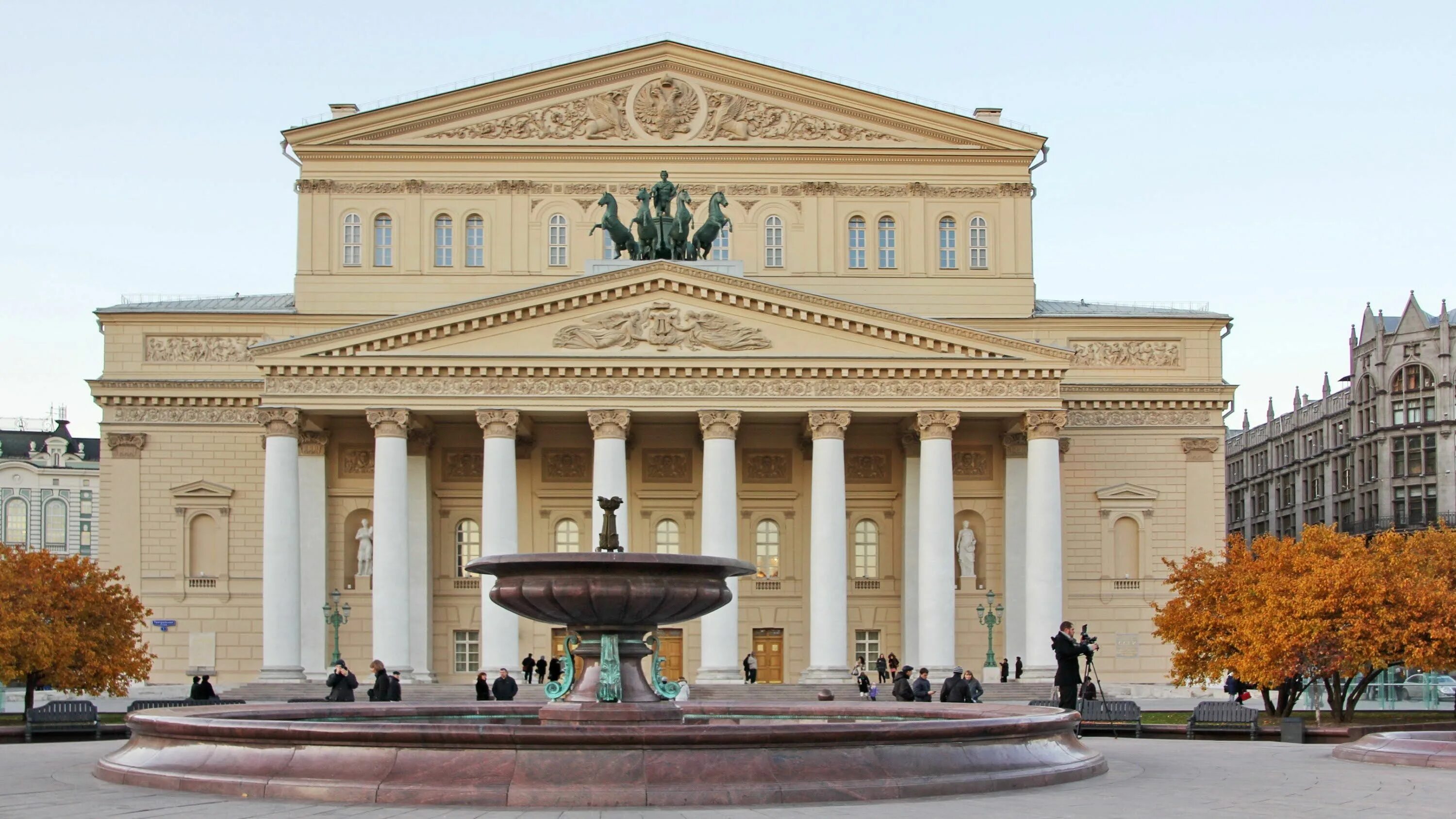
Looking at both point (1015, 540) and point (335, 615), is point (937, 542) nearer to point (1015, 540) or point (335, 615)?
point (1015, 540)

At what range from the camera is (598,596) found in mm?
20141

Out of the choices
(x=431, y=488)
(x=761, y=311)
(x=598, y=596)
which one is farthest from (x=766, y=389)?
(x=598, y=596)

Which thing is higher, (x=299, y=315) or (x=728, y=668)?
(x=299, y=315)

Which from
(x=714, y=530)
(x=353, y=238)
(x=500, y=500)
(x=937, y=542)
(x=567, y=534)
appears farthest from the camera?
(x=353, y=238)

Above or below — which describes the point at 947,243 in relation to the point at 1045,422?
above

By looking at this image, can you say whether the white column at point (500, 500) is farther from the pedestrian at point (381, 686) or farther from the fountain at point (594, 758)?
the fountain at point (594, 758)

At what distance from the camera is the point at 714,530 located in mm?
46188

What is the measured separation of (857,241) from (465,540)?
15.6 meters

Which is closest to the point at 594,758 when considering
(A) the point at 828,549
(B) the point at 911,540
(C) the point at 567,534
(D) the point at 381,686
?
(D) the point at 381,686

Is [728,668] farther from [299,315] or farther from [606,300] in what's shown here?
[299,315]

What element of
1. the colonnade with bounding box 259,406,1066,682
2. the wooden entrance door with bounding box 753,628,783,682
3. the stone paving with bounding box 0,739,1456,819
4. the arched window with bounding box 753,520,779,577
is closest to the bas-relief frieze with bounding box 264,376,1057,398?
the colonnade with bounding box 259,406,1066,682

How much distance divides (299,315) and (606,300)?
40.5 feet

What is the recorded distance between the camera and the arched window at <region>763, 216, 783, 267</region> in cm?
5622

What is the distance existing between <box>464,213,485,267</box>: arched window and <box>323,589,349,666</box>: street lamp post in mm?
11543
